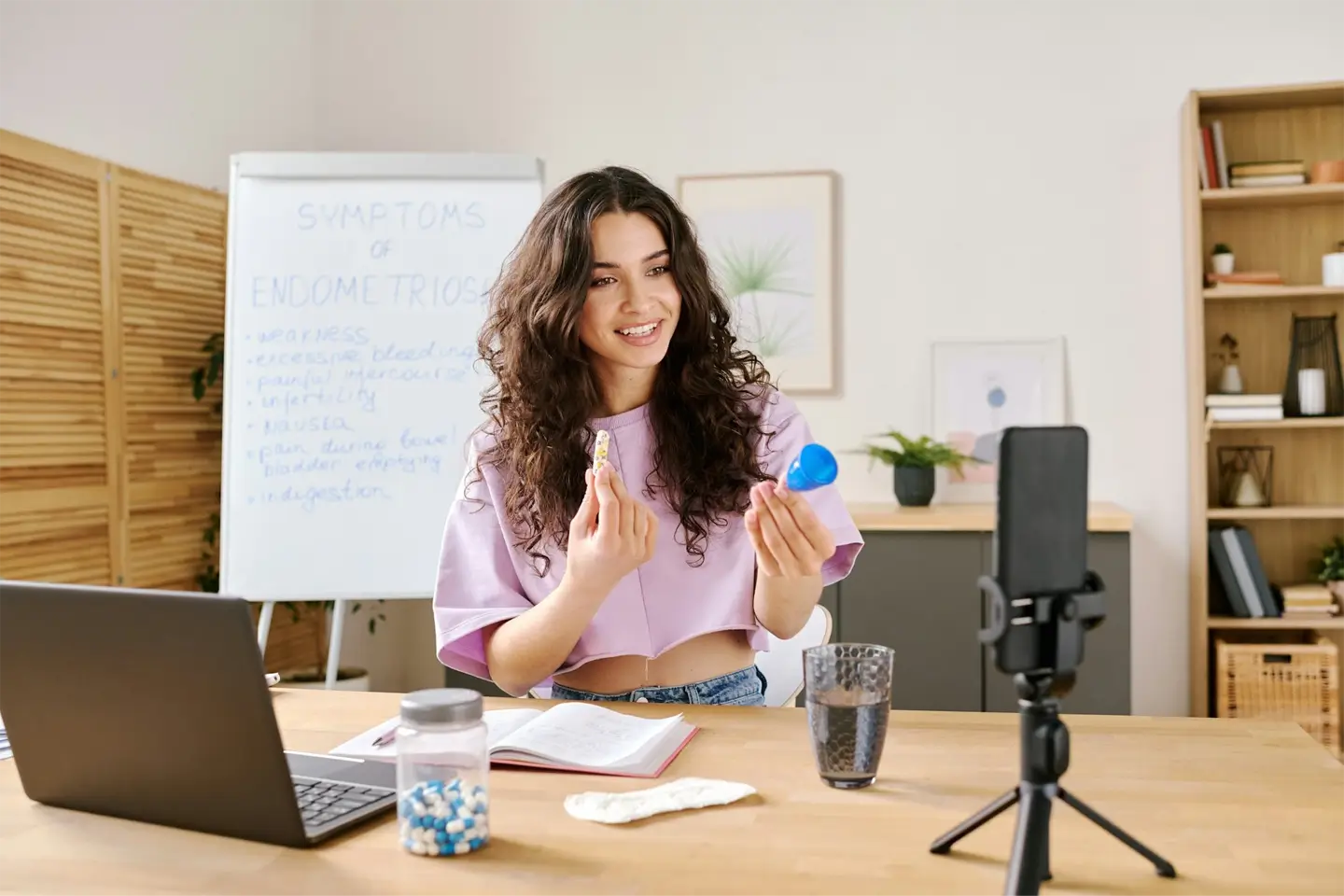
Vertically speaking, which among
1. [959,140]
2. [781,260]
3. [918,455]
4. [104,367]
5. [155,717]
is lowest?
[155,717]

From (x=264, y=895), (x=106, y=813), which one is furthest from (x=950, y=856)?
(x=106, y=813)

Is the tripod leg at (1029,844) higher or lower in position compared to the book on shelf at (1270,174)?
lower

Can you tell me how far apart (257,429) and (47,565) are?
594 millimetres

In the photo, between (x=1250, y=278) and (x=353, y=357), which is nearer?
(x=353, y=357)

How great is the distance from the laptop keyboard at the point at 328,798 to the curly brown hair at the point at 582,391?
1.89 feet

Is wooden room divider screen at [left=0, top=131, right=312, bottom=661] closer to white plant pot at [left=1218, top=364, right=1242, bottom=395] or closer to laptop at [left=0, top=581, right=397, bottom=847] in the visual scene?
laptop at [left=0, top=581, right=397, bottom=847]

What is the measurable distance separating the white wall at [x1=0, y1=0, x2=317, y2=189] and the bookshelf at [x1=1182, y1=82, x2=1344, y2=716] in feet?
9.64

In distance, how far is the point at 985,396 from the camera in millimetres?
3795

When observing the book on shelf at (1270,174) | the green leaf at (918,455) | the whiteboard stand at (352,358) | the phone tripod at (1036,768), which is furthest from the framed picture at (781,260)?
the phone tripod at (1036,768)

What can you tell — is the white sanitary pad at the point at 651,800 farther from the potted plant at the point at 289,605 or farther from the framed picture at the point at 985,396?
the framed picture at the point at 985,396

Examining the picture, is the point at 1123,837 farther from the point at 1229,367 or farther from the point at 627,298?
the point at 1229,367

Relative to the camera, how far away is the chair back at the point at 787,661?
1.81 metres

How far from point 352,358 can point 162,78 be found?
1.16 metres

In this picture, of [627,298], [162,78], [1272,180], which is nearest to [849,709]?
[627,298]
